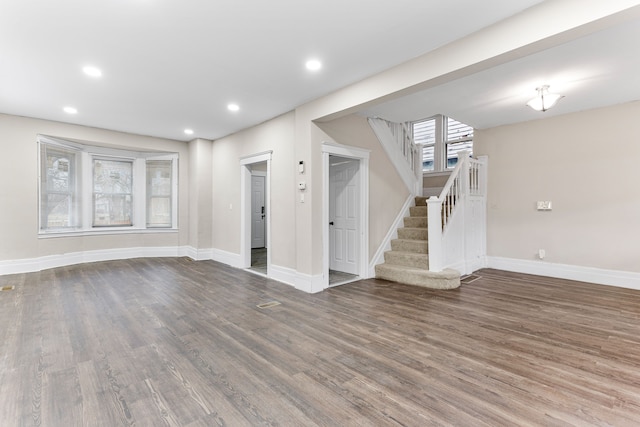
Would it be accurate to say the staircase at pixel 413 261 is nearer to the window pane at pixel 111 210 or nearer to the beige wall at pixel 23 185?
the window pane at pixel 111 210

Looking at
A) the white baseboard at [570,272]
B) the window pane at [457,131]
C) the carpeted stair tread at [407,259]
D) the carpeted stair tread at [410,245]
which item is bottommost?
the white baseboard at [570,272]

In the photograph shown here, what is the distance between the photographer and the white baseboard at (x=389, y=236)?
5.15m

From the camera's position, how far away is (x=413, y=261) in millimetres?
4938

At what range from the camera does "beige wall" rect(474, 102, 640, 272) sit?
4.51m

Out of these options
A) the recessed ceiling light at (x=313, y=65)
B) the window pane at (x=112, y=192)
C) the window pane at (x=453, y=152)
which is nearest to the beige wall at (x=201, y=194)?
the window pane at (x=112, y=192)

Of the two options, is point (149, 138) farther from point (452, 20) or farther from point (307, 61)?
point (452, 20)

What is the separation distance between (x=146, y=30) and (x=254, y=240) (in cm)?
658

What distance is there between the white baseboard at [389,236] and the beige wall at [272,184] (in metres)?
1.38

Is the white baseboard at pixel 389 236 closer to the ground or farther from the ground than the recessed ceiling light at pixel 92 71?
closer to the ground

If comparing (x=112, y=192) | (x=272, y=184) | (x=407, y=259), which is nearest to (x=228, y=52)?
(x=272, y=184)

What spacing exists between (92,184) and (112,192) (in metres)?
0.40

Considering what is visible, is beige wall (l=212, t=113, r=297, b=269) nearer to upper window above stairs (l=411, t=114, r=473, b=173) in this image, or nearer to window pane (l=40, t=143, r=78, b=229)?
window pane (l=40, t=143, r=78, b=229)

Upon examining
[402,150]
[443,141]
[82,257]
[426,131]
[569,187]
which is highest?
[426,131]

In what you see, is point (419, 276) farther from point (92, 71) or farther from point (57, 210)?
point (57, 210)
